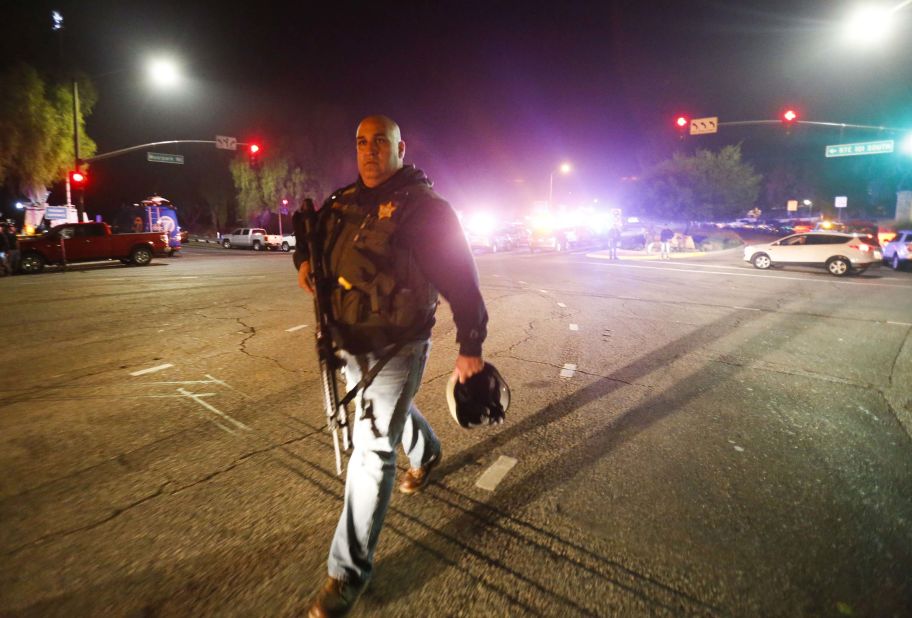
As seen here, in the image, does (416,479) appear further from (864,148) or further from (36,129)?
(864,148)

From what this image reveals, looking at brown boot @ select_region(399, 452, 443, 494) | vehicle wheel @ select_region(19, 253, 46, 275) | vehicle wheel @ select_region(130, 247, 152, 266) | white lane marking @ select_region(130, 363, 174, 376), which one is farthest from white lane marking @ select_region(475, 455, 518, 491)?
vehicle wheel @ select_region(130, 247, 152, 266)

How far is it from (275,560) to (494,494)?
1233mm

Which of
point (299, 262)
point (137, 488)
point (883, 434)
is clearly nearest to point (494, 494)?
point (299, 262)

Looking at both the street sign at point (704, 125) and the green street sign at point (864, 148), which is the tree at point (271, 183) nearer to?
the street sign at point (704, 125)

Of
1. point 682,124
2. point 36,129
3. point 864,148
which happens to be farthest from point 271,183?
point 864,148

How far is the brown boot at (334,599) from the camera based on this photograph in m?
2.01

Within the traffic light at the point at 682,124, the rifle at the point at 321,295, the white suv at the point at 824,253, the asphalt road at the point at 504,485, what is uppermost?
the traffic light at the point at 682,124

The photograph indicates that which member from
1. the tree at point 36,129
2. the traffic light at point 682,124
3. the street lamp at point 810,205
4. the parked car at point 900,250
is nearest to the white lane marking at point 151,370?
the traffic light at point 682,124

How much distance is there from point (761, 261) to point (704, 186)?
23.3 metres

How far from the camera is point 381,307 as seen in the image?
2.17 m

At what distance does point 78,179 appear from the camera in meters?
21.9

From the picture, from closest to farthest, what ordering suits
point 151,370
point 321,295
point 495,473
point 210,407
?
point 321,295, point 495,473, point 210,407, point 151,370

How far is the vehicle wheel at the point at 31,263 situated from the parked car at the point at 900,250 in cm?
3103

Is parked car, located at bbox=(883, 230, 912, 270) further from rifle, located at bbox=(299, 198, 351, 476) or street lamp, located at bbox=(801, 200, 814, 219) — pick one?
street lamp, located at bbox=(801, 200, 814, 219)
